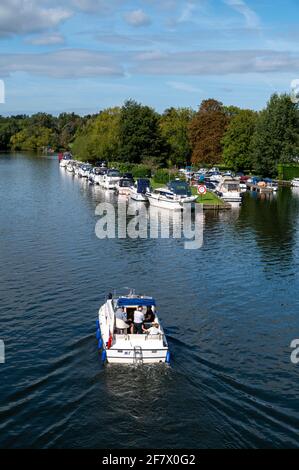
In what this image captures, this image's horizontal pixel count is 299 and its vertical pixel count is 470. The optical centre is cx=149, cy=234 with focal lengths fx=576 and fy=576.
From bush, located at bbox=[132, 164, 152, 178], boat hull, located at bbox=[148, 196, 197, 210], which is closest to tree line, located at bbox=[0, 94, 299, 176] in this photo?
bush, located at bbox=[132, 164, 152, 178]

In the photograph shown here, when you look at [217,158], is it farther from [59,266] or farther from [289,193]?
[59,266]

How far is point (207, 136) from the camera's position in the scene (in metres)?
149

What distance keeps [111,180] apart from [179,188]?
30052mm

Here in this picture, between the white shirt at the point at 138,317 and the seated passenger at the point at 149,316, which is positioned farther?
the seated passenger at the point at 149,316

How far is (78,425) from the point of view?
23172mm

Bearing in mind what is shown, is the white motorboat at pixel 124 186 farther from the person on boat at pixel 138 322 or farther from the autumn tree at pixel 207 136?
the person on boat at pixel 138 322

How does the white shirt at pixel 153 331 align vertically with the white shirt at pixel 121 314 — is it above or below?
below

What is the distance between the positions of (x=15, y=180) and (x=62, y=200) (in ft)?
121

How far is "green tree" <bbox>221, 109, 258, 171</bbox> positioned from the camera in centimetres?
13612

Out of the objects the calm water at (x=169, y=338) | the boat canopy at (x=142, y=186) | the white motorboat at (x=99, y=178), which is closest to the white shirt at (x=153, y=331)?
the calm water at (x=169, y=338)

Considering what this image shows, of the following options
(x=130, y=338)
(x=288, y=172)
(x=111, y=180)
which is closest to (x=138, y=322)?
(x=130, y=338)

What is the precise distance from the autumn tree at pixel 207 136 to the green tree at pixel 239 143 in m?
8.65

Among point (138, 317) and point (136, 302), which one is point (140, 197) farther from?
point (138, 317)

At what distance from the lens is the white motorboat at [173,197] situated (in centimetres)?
8269
